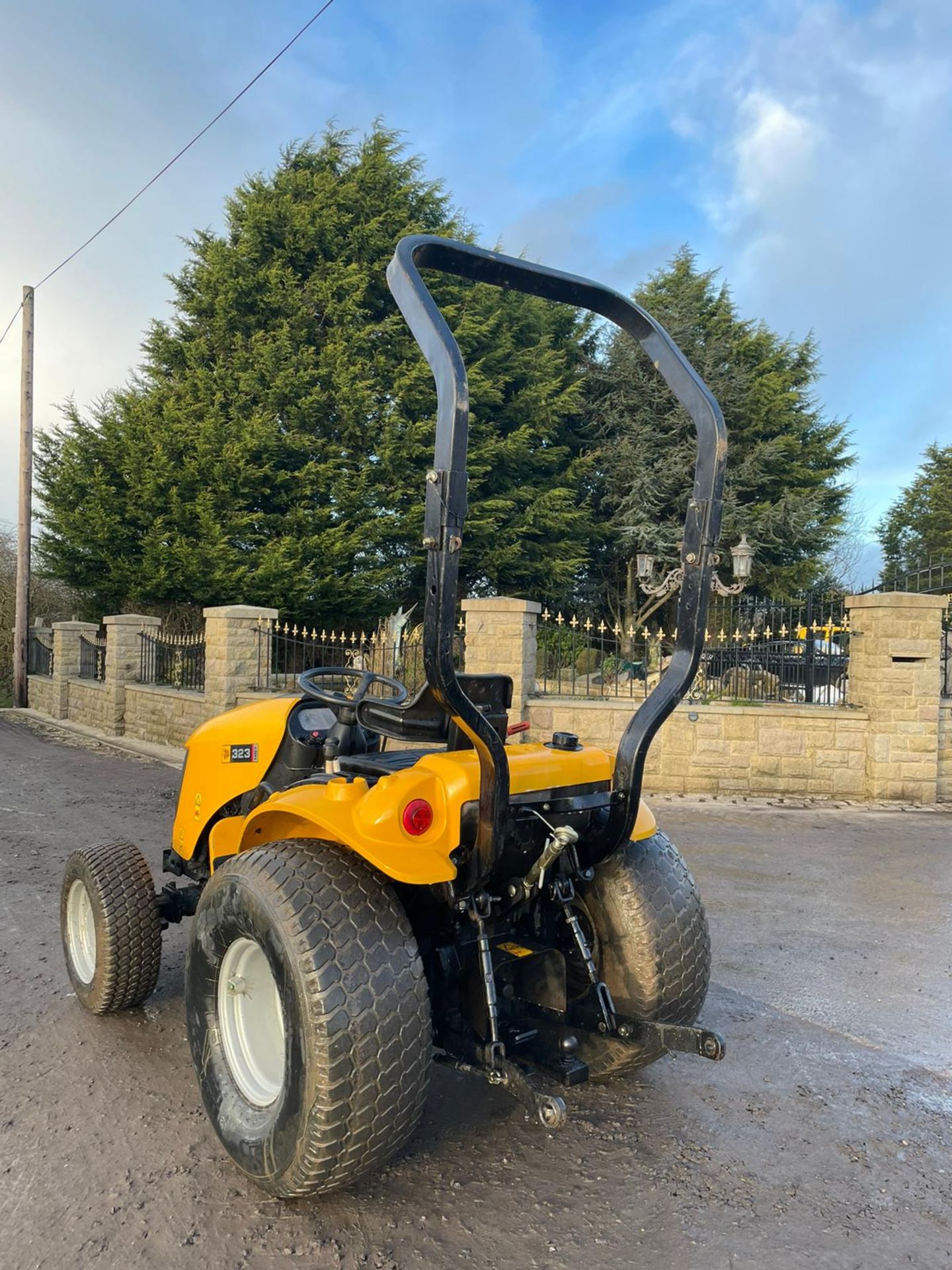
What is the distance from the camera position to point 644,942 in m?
2.73

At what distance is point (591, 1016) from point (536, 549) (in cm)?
1732

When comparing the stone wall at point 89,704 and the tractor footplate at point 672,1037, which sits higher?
the tractor footplate at point 672,1037

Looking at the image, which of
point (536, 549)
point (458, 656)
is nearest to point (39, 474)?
point (536, 549)

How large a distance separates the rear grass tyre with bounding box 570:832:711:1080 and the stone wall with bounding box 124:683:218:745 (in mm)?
9010

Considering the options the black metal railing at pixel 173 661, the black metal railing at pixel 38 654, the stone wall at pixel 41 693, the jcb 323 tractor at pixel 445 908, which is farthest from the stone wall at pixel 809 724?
the black metal railing at pixel 38 654

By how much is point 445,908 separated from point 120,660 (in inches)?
499

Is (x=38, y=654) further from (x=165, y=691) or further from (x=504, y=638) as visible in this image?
(x=504, y=638)

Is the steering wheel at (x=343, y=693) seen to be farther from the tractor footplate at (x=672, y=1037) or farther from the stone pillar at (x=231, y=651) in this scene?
the stone pillar at (x=231, y=651)

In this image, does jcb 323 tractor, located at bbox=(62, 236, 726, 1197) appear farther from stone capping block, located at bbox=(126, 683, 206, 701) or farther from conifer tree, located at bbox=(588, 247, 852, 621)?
conifer tree, located at bbox=(588, 247, 852, 621)

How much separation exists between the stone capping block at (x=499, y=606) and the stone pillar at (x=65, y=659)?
33.3 ft

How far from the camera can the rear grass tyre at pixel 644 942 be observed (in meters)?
2.73

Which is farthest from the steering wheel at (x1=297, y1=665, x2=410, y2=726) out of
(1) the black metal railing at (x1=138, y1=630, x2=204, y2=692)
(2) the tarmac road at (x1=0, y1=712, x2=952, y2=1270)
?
(1) the black metal railing at (x1=138, y1=630, x2=204, y2=692)

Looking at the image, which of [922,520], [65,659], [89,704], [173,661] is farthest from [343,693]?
[922,520]

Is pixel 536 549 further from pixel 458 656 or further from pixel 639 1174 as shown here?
pixel 639 1174
